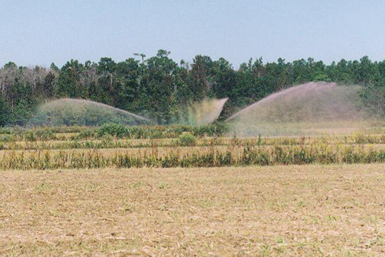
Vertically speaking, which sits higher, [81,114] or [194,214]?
[81,114]

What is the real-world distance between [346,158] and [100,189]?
809cm

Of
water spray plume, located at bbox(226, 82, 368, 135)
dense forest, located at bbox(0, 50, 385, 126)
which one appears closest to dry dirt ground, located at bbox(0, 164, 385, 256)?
water spray plume, located at bbox(226, 82, 368, 135)

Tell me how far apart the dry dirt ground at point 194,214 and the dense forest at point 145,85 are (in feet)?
115

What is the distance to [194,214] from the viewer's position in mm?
8203

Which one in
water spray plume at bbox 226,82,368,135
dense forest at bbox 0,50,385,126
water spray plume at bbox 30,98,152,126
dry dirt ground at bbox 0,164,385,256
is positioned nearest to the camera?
dry dirt ground at bbox 0,164,385,256

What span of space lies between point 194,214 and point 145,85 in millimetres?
50798

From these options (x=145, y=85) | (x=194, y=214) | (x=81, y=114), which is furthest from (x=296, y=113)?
(x=145, y=85)

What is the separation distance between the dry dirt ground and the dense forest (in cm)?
3492

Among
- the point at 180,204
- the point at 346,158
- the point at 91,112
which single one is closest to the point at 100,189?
the point at 180,204

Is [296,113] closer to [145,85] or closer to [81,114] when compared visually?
[81,114]

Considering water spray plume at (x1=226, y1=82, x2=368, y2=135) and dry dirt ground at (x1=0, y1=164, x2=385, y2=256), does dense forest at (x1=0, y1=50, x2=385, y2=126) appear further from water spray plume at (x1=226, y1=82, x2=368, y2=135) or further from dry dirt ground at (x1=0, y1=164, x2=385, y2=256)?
dry dirt ground at (x1=0, y1=164, x2=385, y2=256)

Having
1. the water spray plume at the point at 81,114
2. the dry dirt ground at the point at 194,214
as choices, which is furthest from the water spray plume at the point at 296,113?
the water spray plume at the point at 81,114

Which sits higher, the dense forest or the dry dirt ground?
the dense forest

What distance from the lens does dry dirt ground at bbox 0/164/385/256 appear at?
6.59 metres
